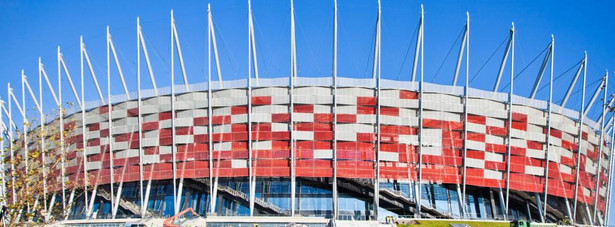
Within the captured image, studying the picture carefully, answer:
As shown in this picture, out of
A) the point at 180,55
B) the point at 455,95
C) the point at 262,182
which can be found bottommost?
the point at 262,182

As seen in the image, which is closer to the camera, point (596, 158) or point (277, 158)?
point (277, 158)

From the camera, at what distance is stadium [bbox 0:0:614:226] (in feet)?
225

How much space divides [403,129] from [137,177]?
32778 mm

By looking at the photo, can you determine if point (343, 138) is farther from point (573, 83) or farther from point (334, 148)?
point (573, 83)

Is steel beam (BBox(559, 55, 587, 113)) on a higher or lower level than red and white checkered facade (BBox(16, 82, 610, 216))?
higher

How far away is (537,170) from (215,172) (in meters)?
39.1

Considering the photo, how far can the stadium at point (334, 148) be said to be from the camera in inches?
2697

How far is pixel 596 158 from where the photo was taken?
79.0m

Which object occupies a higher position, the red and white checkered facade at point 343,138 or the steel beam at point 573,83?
the steel beam at point 573,83

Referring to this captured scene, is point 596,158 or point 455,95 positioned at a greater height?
point 455,95

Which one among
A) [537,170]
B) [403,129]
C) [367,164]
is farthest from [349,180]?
[537,170]

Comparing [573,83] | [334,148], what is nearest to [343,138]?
[334,148]

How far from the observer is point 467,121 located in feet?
229

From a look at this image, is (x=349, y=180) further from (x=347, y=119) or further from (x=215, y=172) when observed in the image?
(x=215, y=172)
